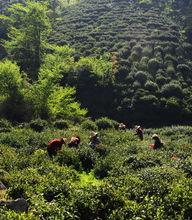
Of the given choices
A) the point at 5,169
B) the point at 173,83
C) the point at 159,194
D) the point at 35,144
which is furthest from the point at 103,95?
the point at 159,194

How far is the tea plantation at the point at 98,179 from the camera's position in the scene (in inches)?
519

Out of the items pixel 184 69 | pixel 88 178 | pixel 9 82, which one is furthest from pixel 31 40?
pixel 88 178

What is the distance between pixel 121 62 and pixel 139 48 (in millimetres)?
4937

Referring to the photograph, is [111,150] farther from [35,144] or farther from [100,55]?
[100,55]

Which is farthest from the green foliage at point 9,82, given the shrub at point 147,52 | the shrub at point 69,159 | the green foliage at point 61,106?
the shrub at point 147,52

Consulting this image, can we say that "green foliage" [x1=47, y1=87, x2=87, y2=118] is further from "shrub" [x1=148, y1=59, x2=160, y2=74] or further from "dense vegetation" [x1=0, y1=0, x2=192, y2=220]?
"shrub" [x1=148, y1=59, x2=160, y2=74]

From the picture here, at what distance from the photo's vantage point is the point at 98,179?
67.0 feet

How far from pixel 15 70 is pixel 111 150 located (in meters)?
18.1

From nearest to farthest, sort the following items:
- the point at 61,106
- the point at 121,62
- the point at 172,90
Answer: the point at 61,106 → the point at 172,90 → the point at 121,62

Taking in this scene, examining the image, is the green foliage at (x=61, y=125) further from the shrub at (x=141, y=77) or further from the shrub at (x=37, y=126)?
the shrub at (x=141, y=77)

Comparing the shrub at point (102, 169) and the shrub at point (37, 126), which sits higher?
the shrub at point (102, 169)

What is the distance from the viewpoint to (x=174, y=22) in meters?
72.8

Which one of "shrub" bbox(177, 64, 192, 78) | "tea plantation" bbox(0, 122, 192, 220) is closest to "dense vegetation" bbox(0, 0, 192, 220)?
"tea plantation" bbox(0, 122, 192, 220)

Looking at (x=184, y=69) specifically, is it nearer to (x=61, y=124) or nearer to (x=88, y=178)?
(x=61, y=124)
